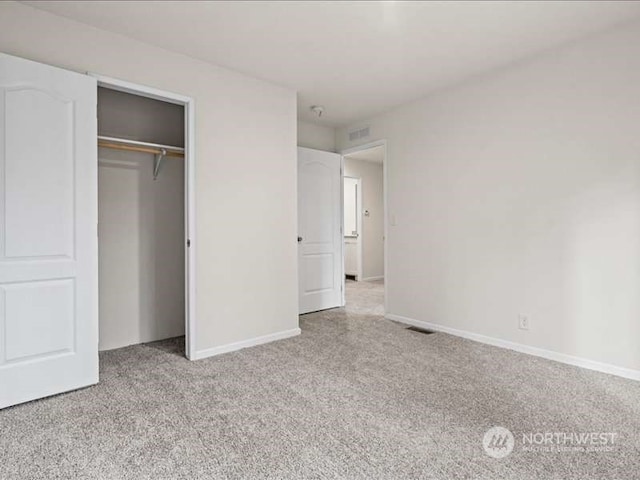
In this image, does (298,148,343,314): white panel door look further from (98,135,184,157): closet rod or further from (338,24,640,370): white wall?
(98,135,184,157): closet rod

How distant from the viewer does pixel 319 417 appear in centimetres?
198

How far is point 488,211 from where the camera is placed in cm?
327

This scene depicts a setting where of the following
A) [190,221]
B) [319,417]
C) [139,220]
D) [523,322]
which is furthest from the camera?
[139,220]

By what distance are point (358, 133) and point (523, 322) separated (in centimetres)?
284

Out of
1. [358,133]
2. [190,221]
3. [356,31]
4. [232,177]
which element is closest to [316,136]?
[358,133]

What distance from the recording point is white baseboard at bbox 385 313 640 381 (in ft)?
8.26

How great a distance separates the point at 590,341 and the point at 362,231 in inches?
201

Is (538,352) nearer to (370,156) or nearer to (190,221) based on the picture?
(190,221)

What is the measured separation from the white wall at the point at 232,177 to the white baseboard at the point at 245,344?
0.11 feet

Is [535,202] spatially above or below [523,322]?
above

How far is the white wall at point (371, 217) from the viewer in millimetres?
7531

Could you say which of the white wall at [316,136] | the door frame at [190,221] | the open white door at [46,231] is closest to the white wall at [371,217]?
the white wall at [316,136]

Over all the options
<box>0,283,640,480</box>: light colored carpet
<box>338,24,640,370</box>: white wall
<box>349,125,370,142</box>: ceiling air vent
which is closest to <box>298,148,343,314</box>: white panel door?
<box>349,125,370,142</box>: ceiling air vent

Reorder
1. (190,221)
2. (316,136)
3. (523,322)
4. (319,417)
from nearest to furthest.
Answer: (319,417)
(190,221)
(523,322)
(316,136)
